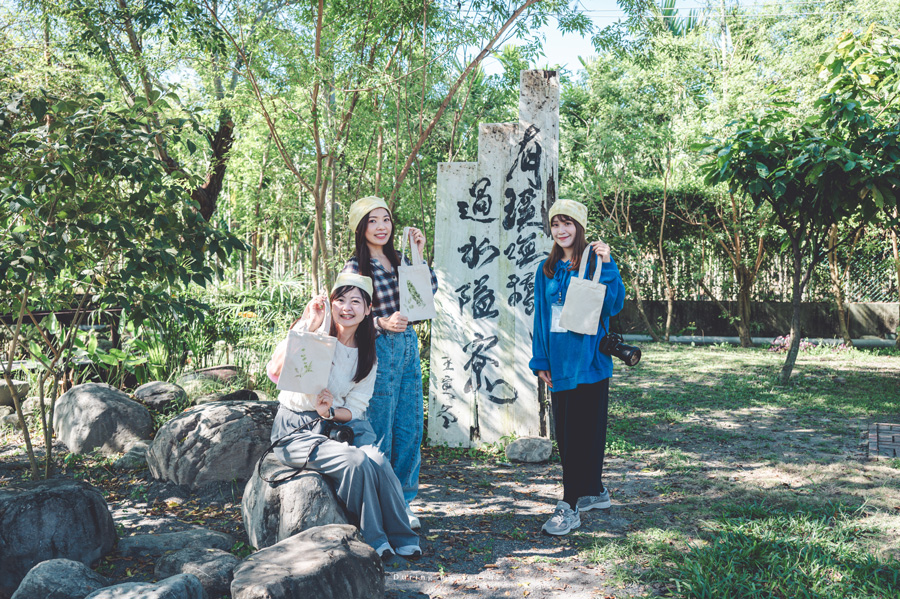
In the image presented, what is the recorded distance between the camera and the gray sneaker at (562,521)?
333cm

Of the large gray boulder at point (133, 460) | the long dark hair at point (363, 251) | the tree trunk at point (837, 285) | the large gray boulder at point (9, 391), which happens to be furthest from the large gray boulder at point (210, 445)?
the tree trunk at point (837, 285)

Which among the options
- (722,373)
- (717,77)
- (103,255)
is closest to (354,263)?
(103,255)

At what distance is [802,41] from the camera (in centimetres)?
1175

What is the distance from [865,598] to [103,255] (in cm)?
399

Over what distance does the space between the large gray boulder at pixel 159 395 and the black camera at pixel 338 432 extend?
2.67 meters

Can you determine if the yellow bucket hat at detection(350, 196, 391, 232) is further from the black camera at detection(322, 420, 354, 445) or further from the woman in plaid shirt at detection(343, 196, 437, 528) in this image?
the black camera at detection(322, 420, 354, 445)

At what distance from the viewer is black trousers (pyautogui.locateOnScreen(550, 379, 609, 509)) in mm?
3314

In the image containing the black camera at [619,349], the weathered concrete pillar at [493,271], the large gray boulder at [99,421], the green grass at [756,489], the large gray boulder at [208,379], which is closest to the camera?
the green grass at [756,489]

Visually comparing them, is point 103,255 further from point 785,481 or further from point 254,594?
point 785,481

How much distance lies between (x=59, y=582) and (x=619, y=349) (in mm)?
2545

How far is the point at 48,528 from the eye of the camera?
286cm

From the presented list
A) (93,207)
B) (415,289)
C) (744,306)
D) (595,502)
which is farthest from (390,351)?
(744,306)

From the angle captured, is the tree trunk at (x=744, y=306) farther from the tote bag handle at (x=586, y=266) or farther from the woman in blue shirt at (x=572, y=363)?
the tote bag handle at (x=586, y=266)

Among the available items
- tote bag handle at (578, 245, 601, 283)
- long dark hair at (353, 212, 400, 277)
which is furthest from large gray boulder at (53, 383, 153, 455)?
tote bag handle at (578, 245, 601, 283)
